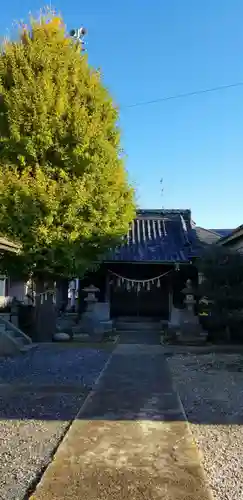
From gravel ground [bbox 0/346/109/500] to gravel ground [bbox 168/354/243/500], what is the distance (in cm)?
159

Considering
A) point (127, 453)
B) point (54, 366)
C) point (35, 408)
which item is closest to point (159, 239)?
point (54, 366)

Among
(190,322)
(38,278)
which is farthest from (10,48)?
(190,322)

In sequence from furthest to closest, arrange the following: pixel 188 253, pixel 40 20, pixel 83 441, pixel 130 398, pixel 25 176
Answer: pixel 188 253, pixel 40 20, pixel 25 176, pixel 130 398, pixel 83 441

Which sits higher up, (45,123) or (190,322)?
(45,123)

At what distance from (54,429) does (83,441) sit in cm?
67

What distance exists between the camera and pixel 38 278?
15.1 m

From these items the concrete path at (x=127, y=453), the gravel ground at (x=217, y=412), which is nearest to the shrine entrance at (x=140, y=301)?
the gravel ground at (x=217, y=412)

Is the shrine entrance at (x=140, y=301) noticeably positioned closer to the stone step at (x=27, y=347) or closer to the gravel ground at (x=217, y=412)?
the stone step at (x=27, y=347)

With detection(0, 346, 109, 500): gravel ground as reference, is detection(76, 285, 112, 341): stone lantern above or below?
above

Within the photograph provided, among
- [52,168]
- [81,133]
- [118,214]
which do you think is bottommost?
[118,214]

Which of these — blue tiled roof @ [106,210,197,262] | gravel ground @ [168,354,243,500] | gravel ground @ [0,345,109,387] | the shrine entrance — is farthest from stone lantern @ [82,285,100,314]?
gravel ground @ [168,354,243,500]

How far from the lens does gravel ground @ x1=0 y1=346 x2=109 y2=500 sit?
4.12 meters

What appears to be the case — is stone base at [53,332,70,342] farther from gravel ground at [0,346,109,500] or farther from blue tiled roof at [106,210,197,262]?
blue tiled roof at [106,210,197,262]

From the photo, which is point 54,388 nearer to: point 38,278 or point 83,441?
point 83,441
